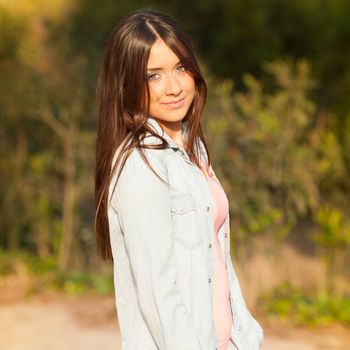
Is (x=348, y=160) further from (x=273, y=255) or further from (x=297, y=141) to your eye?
(x=273, y=255)

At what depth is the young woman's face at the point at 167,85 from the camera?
186cm

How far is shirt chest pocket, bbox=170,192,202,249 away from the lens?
1756mm

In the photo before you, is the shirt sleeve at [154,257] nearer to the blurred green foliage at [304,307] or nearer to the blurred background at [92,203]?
the blurred background at [92,203]

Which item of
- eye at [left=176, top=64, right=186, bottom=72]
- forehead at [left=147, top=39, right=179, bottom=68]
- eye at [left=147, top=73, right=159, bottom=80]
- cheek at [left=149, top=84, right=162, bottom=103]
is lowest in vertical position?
cheek at [left=149, top=84, right=162, bottom=103]

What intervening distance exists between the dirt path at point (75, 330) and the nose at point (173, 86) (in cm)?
348

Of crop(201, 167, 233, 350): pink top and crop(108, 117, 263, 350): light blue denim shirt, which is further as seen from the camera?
crop(201, 167, 233, 350): pink top

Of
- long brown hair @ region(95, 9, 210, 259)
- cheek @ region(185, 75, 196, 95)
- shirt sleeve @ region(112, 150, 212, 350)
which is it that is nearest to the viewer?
shirt sleeve @ region(112, 150, 212, 350)

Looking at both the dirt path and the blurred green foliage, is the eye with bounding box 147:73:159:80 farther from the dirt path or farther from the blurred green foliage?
the blurred green foliage

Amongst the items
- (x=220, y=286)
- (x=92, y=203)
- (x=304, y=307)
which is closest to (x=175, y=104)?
(x=220, y=286)

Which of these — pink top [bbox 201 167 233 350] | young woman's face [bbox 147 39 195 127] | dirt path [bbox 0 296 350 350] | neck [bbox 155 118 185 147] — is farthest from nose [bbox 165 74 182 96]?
dirt path [bbox 0 296 350 350]

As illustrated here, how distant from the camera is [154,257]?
Result: 66.6 inches

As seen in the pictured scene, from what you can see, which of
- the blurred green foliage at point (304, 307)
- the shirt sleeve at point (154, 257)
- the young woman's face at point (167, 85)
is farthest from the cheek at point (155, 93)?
the blurred green foliage at point (304, 307)

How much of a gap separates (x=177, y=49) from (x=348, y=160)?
523cm

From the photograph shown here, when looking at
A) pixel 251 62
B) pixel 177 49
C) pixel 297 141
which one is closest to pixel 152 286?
pixel 177 49
